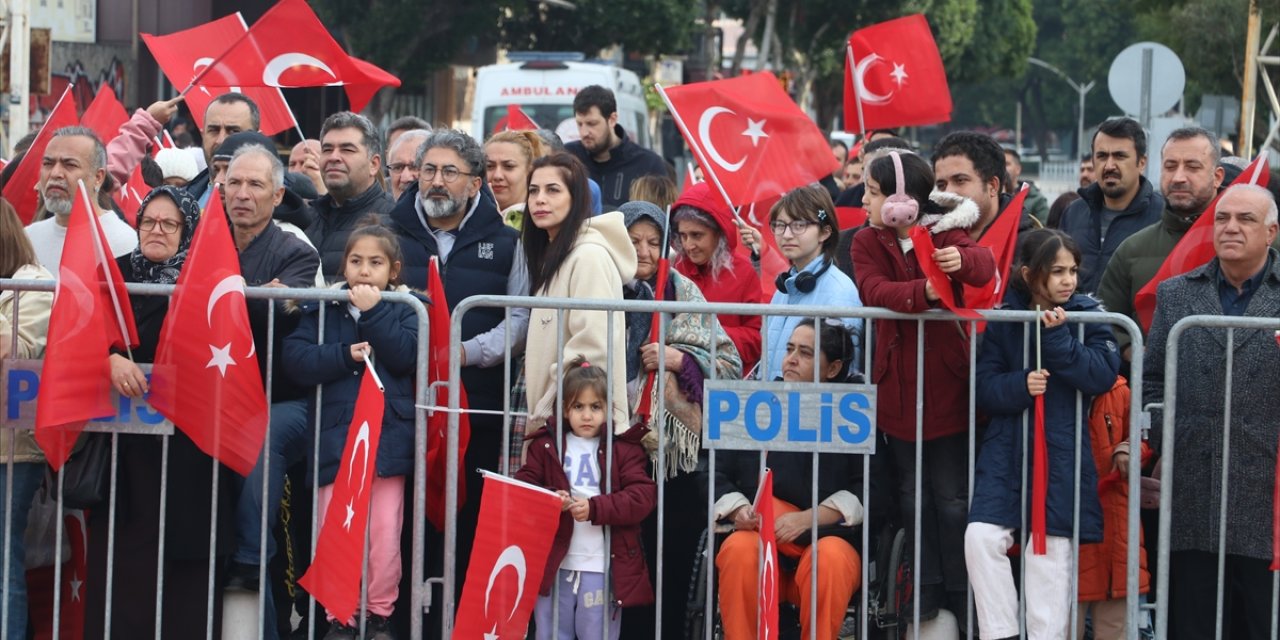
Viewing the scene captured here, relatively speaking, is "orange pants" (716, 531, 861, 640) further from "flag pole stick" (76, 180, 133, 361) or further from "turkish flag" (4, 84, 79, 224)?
"turkish flag" (4, 84, 79, 224)

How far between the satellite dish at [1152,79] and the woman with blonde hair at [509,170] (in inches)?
323

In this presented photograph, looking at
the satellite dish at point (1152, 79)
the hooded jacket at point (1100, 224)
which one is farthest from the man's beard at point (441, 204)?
the satellite dish at point (1152, 79)

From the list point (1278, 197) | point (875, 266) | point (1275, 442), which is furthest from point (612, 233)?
point (1278, 197)

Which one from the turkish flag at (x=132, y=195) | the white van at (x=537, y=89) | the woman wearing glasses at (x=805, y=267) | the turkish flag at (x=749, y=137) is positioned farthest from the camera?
the white van at (x=537, y=89)

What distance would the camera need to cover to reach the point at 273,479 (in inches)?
239


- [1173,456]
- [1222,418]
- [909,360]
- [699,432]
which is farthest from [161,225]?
[1222,418]

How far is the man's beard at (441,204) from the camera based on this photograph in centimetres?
665

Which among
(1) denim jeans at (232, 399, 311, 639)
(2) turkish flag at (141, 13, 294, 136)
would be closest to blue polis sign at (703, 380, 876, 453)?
(1) denim jeans at (232, 399, 311, 639)

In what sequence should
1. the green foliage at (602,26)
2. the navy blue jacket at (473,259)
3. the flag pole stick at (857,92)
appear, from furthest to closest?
the green foliage at (602,26) → the flag pole stick at (857,92) → the navy blue jacket at (473,259)

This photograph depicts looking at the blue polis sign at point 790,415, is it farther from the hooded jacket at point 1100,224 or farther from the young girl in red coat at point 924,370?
the hooded jacket at point 1100,224

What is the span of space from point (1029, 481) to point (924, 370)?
50 centimetres

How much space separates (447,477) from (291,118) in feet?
13.5

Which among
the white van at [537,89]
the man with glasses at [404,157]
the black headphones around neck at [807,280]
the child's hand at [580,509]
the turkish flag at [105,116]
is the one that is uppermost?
the white van at [537,89]

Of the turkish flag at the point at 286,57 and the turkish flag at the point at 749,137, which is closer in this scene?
the turkish flag at the point at 749,137
